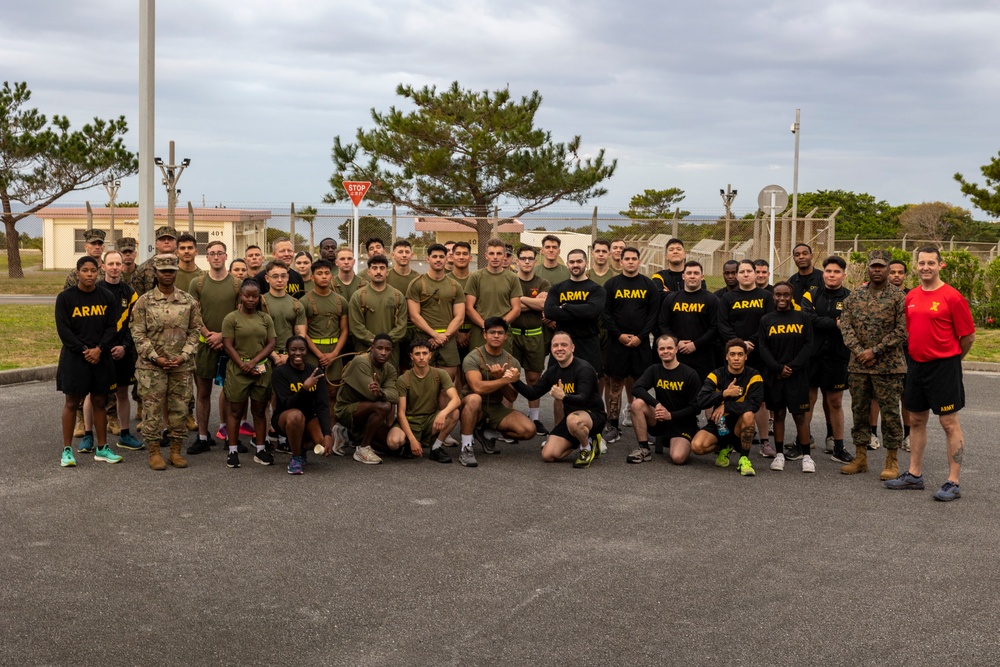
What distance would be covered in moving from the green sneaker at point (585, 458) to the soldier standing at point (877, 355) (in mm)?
2283

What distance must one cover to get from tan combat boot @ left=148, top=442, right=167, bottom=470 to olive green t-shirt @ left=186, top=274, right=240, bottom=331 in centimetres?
145

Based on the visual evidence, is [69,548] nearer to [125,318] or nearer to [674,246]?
[125,318]

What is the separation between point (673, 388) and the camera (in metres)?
9.71

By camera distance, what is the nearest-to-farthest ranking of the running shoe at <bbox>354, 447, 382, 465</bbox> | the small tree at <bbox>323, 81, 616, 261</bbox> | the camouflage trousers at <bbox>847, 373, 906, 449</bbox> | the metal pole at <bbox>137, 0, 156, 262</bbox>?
1. the camouflage trousers at <bbox>847, 373, 906, 449</bbox>
2. the running shoe at <bbox>354, 447, 382, 465</bbox>
3. the metal pole at <bbox>137, 0, 156, 262</bbox>
4. the small tree at <bbox>323, 81, 616, 261</bbox>

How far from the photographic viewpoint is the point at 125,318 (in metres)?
9.81

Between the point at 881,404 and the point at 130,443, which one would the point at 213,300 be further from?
the point at 881,404

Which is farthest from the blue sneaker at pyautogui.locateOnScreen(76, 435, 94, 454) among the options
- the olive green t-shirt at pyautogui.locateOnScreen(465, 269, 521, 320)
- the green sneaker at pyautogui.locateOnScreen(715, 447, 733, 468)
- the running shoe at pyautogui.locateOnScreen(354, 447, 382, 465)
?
the green sneaker at pyautogui.locateOnScreen(715, 447, 733, 468)

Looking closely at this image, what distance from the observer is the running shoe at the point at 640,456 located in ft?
31.1

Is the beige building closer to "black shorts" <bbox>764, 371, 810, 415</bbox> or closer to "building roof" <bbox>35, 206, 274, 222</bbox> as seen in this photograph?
"building roof" <bbox>35, 206, 274, 222</bbox>

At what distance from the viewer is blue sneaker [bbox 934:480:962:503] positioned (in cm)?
812

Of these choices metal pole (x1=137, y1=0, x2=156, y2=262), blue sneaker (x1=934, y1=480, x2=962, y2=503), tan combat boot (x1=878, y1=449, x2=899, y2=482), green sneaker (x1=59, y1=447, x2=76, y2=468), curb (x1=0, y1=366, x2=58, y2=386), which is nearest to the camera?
blue sneaker (x1=934, y1=480, x2=962, y2=503)

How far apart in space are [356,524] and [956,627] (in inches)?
157

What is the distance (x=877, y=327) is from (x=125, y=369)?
718 centimetres

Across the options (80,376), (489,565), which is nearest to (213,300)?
(80,376)
